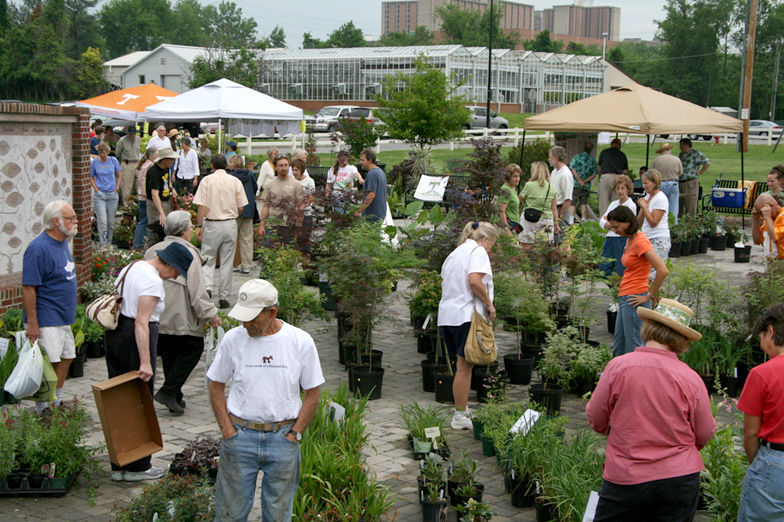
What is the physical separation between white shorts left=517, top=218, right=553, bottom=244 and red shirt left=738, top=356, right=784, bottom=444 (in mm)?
6260

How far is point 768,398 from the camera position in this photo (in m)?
3.64

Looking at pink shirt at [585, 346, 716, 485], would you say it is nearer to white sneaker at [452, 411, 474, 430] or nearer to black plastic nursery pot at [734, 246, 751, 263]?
white sneaker at [452, 411, 474, 430]

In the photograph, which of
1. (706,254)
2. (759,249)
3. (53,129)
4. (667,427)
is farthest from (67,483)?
(759,249)

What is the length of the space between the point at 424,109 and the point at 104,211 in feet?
40.6

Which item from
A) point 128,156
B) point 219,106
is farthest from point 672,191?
point 128,156

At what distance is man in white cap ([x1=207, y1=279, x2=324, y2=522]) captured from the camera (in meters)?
3.92

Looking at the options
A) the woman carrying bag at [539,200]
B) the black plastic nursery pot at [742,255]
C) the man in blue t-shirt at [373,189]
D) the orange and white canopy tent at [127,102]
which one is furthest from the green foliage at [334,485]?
the orange and white canopy tent at [127,102]

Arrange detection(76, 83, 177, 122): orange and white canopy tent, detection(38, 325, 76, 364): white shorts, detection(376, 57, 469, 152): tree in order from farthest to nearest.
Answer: detection(376, 57, 469, 152): tree → detection(76, 83, 177, 122): orange and white canopy tent → detection(38, 325, 76, 364): white shorts

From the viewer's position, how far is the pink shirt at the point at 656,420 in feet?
11.7

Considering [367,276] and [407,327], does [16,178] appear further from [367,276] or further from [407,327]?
[407,327]

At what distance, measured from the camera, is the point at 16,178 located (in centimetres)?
809

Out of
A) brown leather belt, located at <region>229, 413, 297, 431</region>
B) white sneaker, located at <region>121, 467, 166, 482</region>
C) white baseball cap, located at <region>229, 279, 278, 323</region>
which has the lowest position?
white sneaker, located at <region>121, 467, 166, 482</region>

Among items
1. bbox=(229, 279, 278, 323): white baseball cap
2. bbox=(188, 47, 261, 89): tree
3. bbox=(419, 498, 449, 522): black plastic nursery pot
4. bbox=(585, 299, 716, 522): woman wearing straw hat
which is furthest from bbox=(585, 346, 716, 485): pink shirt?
bbox=(188, 47, 261, 89): tree

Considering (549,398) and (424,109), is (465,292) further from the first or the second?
(424,109)
